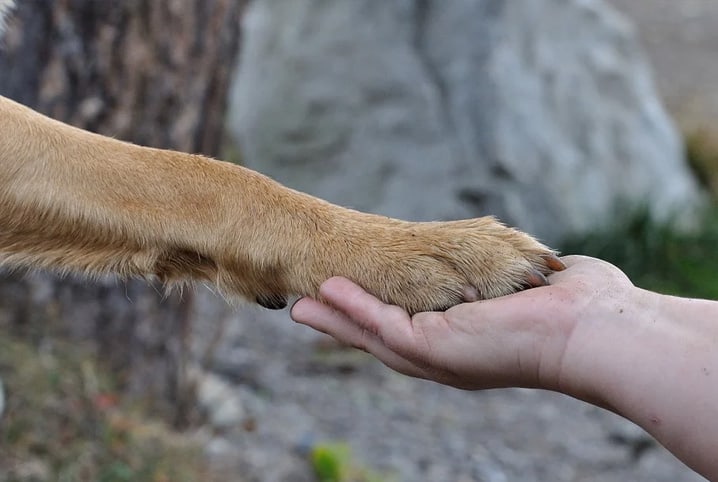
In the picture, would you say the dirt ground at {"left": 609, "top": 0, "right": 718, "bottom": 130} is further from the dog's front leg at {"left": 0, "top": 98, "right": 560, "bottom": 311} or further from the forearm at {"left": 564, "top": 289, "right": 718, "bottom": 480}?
the forearm at {"left": 564, "top": 289, "right": 718, "bottom": 480}

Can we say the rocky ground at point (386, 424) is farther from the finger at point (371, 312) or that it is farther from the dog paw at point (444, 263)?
the finger at point (371, 312)

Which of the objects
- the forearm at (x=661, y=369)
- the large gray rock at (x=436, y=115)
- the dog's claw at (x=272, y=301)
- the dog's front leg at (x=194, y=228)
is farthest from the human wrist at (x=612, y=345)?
the large gray rock at (x=436, y=115)

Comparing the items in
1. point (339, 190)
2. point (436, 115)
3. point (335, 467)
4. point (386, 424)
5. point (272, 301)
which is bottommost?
point (386, 424)

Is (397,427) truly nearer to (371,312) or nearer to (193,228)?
(193,228)

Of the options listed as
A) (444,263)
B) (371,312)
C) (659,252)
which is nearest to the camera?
(371,312)

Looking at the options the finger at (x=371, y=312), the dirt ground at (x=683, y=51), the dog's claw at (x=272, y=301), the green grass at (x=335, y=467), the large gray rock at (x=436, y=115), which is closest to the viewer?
the finger at (x=371, y=312)

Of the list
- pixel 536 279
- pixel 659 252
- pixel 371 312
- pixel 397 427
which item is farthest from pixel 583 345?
pixel 659 252
